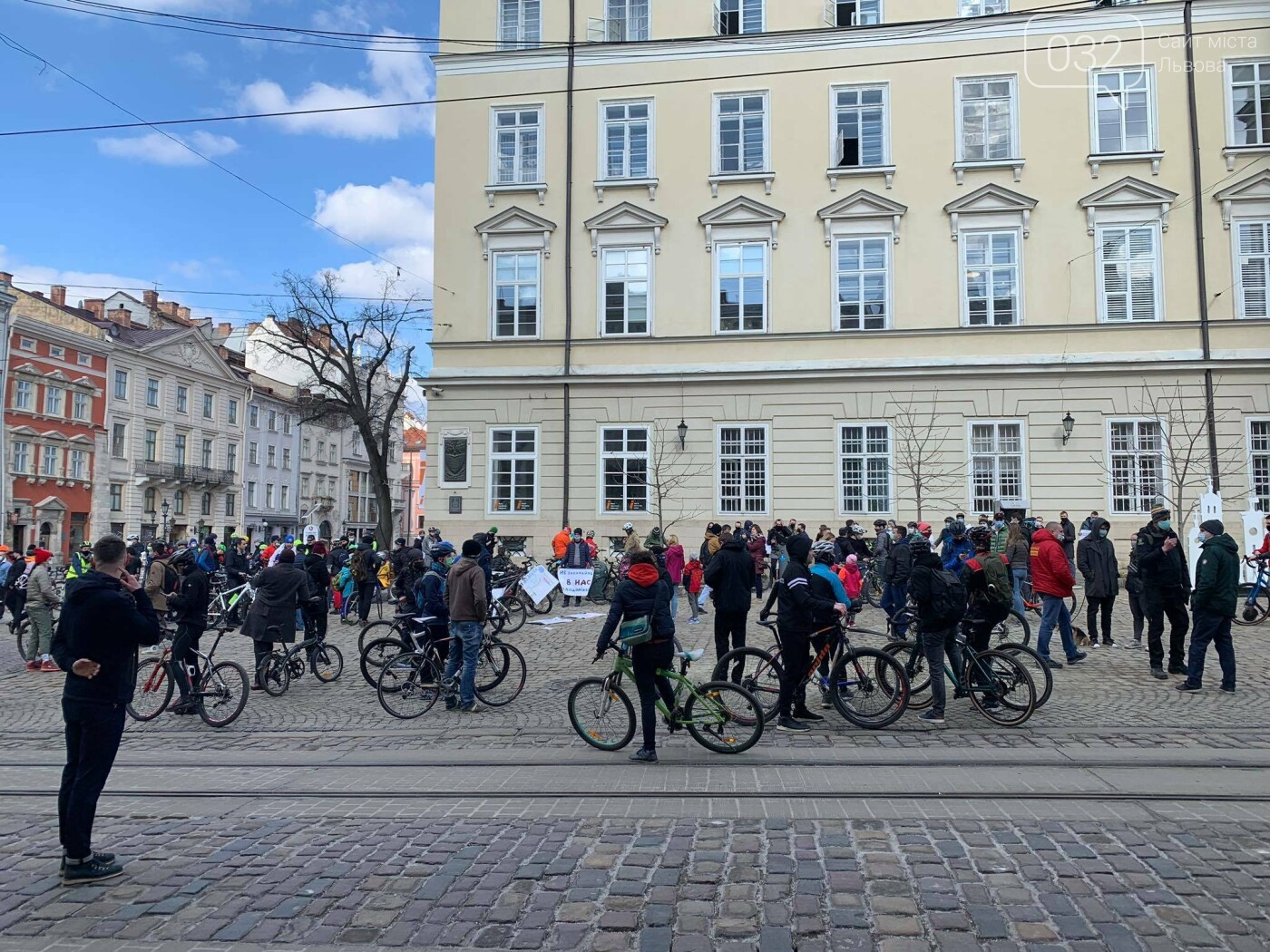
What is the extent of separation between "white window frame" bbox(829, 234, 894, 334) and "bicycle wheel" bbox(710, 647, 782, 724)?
61.1 feet

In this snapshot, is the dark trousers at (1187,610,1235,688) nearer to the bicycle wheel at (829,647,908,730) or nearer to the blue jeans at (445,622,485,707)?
the bicycle wheel at (829,647,908,730)

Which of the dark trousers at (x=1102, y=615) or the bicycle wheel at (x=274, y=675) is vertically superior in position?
the dark trousers at (x=1102, y=615)

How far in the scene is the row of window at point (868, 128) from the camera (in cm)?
2628

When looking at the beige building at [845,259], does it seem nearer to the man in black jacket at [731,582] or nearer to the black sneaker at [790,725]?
the man in black jacket at [731,582]


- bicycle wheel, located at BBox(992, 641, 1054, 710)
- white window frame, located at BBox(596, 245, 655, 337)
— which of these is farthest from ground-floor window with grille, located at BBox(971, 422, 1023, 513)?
bicycle wheel, located at BBox(992, 641, 1054, 710)

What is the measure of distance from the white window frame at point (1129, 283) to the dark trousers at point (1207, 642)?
17.2 metres

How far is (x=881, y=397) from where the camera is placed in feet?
88.0

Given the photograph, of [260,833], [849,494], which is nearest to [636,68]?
[849,494]

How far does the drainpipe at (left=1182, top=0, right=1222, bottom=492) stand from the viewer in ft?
82.4

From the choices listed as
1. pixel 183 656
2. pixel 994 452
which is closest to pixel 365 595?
pixel 183 656

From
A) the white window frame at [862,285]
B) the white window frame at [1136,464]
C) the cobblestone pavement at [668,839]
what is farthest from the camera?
the white window frame at [862,285]

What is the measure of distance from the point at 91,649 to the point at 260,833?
1.84 metres

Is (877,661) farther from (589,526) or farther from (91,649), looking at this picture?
(589,526)

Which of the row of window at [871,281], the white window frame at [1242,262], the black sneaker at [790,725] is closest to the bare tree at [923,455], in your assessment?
the row of window at [871,281]
